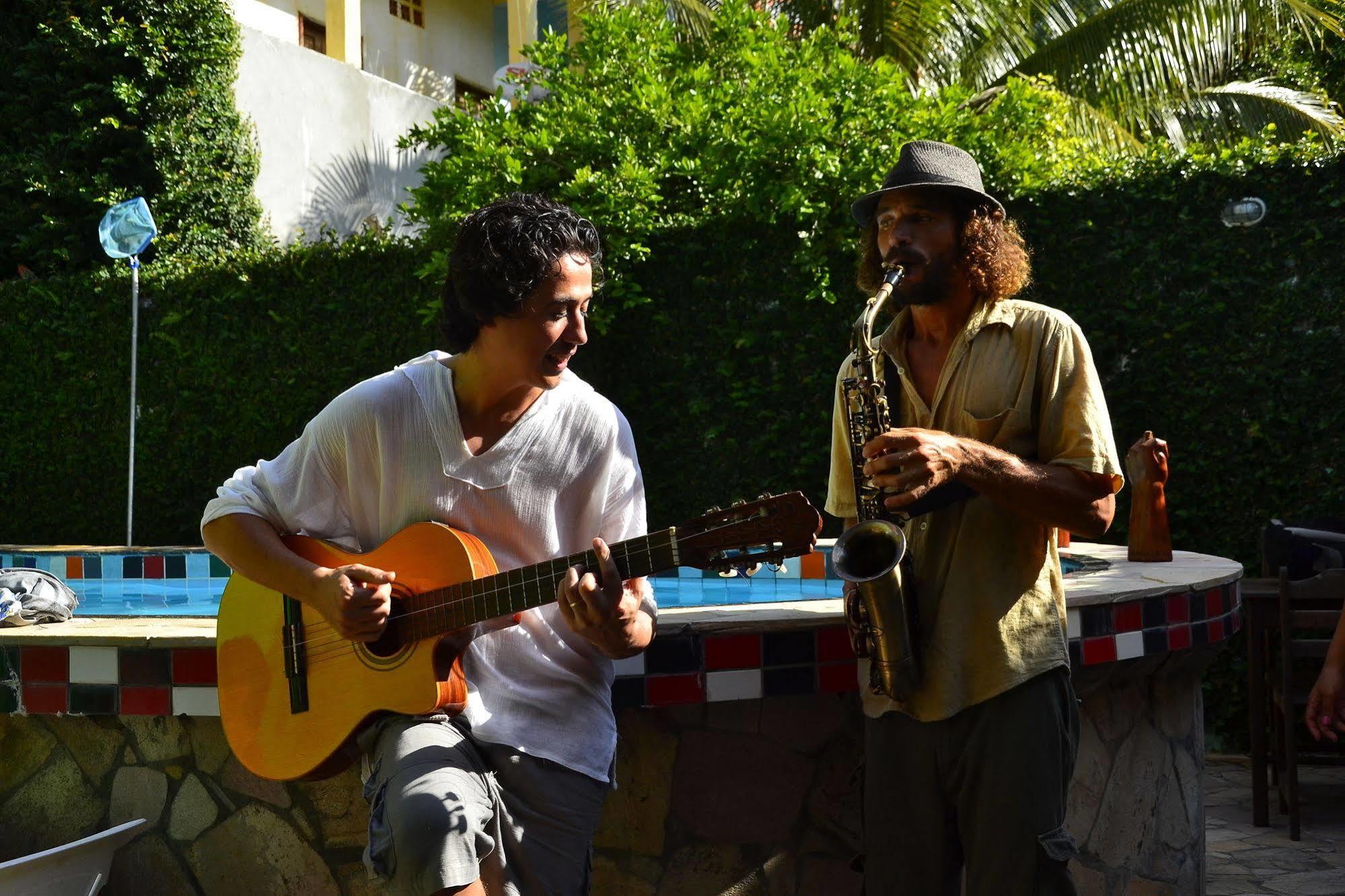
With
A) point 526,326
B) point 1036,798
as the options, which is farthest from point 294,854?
point 1036,798

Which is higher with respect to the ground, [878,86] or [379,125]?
[379,125]

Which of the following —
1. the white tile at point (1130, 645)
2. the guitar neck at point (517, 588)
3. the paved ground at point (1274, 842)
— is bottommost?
the paved ground at point (1274, 842)

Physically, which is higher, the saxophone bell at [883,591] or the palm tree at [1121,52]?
the palm tree at [1121,52]

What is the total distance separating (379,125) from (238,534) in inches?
531

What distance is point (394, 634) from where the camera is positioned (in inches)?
95.7

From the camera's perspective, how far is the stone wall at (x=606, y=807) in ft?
10.1

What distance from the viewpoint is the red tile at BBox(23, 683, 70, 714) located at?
3.12 m

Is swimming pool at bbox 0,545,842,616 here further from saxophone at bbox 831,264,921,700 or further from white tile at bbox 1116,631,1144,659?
saxophone at bbox 831,264,921,700

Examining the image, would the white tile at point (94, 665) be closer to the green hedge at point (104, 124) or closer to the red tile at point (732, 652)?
the red tile at point (732, 652)

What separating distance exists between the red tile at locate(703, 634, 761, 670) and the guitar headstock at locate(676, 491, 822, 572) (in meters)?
0.80

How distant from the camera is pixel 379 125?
598 inches

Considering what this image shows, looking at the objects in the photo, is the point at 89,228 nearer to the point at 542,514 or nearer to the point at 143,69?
the point at 143,69

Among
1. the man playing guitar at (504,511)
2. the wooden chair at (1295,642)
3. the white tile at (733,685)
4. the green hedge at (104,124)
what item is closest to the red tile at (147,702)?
the man playing guitar at (504,511)

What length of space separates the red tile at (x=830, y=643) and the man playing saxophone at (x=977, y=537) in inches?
20.7
